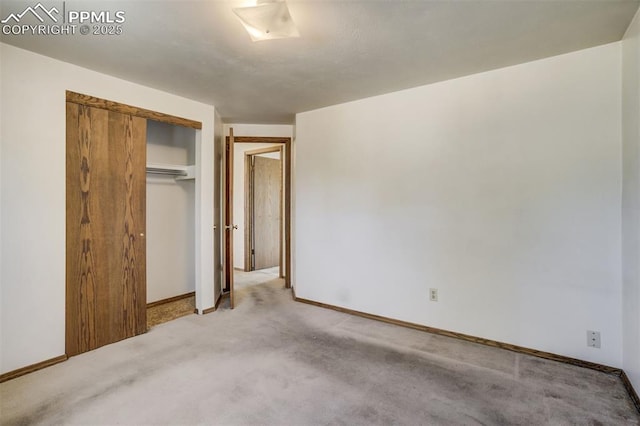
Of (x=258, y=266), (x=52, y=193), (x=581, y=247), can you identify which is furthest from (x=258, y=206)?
(x=581, y=247)

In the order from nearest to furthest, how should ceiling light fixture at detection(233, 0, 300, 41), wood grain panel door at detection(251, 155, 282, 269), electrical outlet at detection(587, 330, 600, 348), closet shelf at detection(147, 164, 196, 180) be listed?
ceiling light fixture at detection(233, 0, 300, 41)
electrical outlet at detection(587, 330, 600, 348)
closet shelf at detection(147, 164, 196, 180)
wood grain panel door at detection(251, 155, 282, 269)

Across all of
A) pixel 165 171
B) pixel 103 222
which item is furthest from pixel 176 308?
pixel 165 171

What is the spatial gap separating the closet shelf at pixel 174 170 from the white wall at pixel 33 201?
1.05 m

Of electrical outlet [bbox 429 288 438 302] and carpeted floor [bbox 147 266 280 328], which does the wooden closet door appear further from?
electrical outlet [bbox 429 288 438 302]

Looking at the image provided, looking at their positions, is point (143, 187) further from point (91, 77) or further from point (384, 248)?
point (384, 248)

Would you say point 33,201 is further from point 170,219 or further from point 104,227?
point 170,219

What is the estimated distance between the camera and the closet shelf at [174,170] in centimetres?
360

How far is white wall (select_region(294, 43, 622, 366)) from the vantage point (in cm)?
235

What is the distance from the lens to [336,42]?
2.23 metres

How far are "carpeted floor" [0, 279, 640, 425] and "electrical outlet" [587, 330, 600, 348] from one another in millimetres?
196

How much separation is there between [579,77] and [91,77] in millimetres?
3867

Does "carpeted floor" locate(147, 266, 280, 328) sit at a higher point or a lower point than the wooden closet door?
lower
